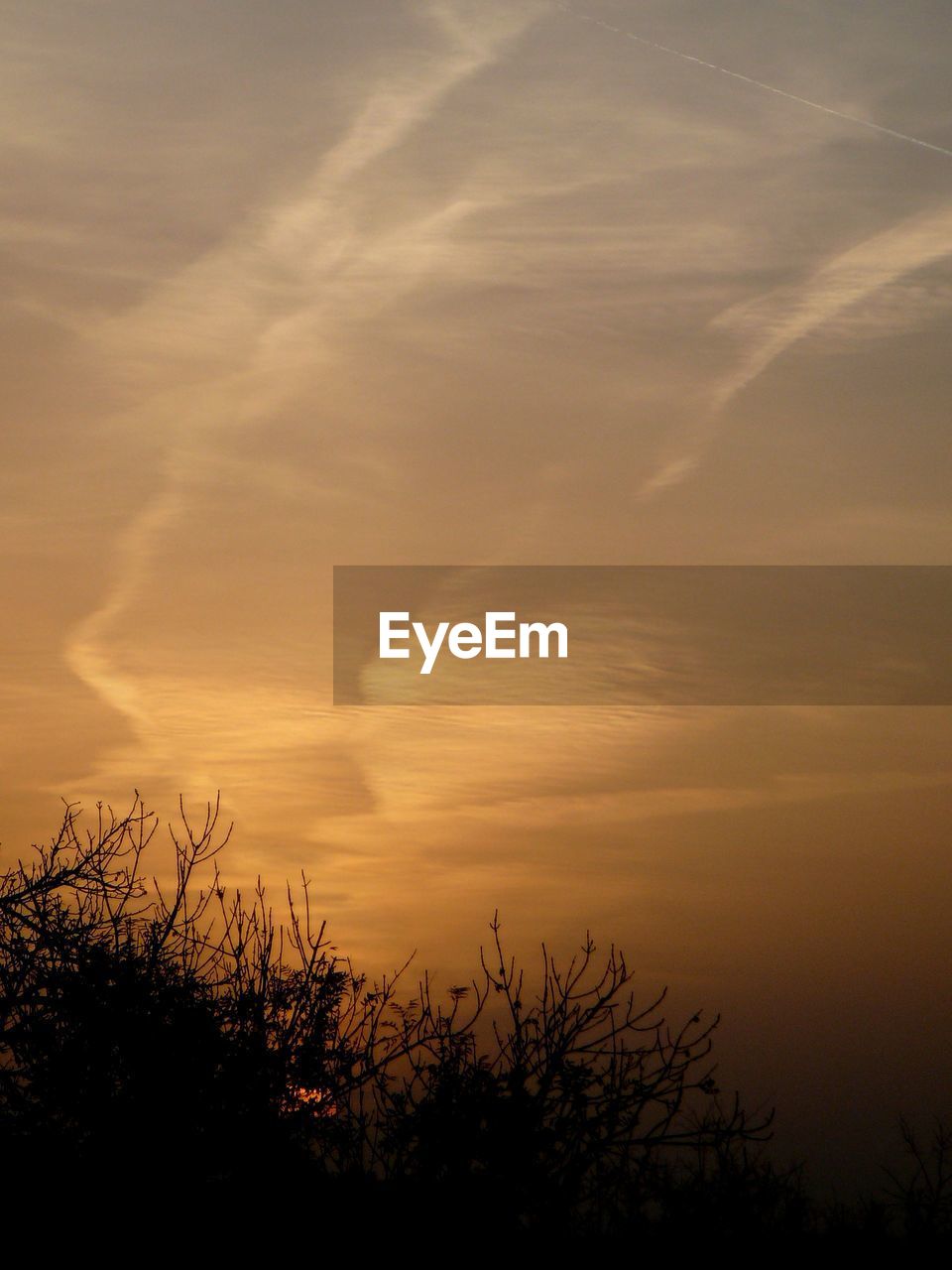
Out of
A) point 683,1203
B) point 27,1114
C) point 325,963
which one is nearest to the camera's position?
point 27,1114

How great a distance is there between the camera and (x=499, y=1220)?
15102mm

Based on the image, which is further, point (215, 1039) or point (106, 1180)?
point (215, 1039)

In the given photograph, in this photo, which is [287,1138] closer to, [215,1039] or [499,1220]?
[215,1039]

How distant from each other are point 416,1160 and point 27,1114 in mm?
4407

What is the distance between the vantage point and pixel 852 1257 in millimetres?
28281

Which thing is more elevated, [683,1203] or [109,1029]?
[109,1029]

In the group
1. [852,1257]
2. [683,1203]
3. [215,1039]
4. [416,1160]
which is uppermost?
[215,1039]

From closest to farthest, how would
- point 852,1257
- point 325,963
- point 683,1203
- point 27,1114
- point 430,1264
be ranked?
point 27,1114
point 430,1264
point 325,963
point 683,1203
point 852,1257

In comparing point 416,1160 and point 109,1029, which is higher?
point 109,1029

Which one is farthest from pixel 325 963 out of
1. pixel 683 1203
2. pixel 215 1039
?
pixel 683 1203

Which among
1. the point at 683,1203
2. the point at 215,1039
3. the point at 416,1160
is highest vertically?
the point at 215,1039

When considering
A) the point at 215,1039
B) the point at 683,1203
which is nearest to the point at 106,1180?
the point at 215,1039

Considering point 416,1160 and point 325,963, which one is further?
point 325,963

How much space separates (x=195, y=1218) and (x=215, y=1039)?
185 centimetres
